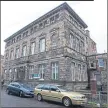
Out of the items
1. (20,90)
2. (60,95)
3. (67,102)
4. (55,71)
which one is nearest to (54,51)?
(55,71)

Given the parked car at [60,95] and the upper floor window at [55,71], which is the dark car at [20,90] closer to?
the parked car at [60,95]

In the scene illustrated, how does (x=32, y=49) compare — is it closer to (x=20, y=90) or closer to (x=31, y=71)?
(x=31, y=71)

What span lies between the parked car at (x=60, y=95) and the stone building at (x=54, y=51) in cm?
521

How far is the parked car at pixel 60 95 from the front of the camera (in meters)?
11.4

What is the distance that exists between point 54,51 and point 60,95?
9616mm

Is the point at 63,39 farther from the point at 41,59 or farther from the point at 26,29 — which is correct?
the point at 26,29

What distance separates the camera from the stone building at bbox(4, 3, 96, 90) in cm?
2000

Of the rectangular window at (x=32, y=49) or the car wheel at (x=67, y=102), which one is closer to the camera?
the car wheel at (x=67, y=102)

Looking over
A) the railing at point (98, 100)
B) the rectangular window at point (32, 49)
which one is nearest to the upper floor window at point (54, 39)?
the rectangular window at point (32, 49)

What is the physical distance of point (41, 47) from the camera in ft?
78.6

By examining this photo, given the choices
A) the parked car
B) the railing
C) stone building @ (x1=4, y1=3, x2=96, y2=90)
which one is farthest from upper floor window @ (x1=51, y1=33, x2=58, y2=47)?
the railing

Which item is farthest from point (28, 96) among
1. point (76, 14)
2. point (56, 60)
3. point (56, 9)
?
point (76, 14)

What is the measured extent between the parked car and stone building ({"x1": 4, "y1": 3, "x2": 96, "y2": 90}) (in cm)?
521

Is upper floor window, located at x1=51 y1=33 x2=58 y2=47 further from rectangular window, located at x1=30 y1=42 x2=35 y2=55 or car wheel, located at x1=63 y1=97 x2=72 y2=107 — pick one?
car wheel, located at x1=63 y1=97 x2=72 y2=107
